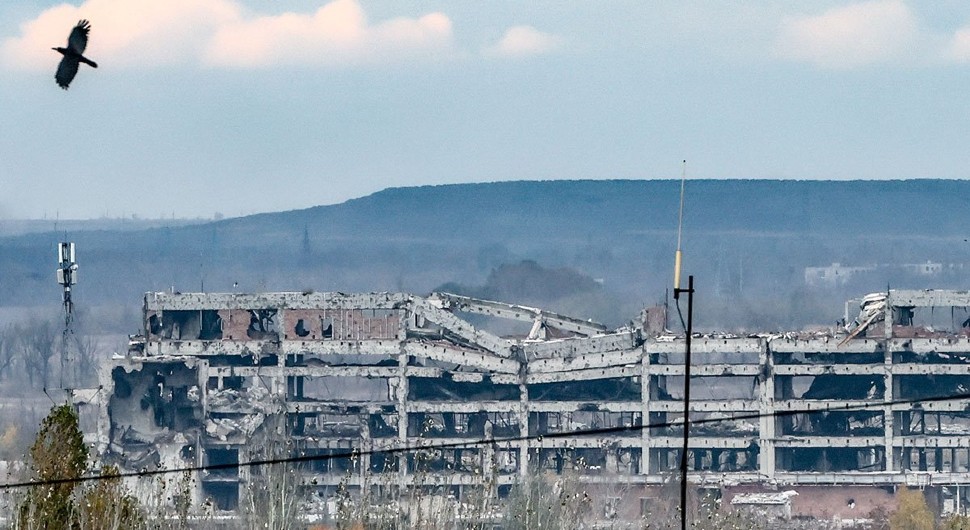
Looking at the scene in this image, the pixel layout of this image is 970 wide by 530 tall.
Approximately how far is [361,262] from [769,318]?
179 ft

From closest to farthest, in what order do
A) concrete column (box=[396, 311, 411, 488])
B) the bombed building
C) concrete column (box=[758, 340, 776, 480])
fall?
the bombed building, concrete column (box=[758, 340, 776, 480]), concrete column (box=[396, 311, 411, 488])

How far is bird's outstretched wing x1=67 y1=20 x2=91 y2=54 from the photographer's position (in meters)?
28.9

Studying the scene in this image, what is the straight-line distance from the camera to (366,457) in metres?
85.0

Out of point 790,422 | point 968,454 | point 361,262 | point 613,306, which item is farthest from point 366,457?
point 361,262

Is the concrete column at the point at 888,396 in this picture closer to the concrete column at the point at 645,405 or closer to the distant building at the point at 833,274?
the concrete column at the point at 645,405

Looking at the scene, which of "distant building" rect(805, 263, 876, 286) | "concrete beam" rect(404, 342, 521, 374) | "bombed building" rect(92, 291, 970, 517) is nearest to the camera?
Result: "bombed building" rect(92, 291, 970, 517)

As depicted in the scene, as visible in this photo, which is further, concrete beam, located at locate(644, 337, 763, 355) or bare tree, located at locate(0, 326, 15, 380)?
bare tree, located at locate(0, 326, 15, 380)

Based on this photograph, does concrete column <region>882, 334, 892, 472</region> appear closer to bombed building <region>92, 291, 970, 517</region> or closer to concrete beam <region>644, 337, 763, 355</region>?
bombed building <region>92, 291, 970, 517</region>

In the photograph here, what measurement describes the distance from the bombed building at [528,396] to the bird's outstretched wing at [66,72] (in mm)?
58335

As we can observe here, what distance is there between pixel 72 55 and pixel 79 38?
16.7 inches

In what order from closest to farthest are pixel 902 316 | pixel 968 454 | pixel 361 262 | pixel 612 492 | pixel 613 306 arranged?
pixel 612 492 → pixel 902 316 → pixel 968 454 → pixel 613 306 → pixel 361 262

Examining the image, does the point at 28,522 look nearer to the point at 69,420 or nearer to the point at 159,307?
the point at 69,420

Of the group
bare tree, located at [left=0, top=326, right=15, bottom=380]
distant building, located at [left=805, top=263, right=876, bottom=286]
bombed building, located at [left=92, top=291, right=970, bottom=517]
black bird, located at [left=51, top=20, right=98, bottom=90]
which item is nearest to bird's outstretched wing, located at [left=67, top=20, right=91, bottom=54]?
black bird, located at [left=51, top=20, right=98, bottom=90]

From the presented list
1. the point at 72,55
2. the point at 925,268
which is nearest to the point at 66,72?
the point at 72,55
